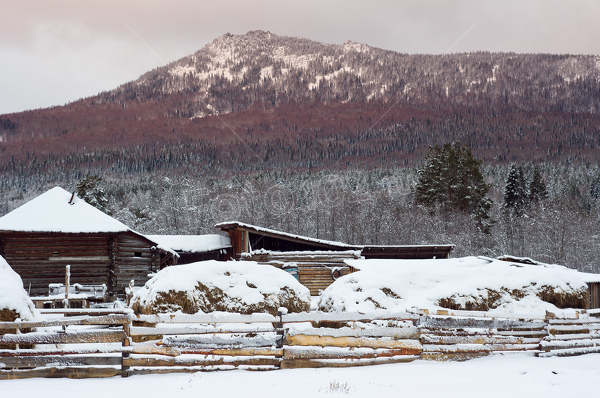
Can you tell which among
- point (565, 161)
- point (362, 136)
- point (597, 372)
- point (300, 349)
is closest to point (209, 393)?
point (300, 349)

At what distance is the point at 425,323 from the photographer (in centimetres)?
1201

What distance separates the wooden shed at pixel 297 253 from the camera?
31250 mm

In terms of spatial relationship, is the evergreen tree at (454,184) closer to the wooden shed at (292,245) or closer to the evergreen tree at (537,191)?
the evergreen tree at (537,191)

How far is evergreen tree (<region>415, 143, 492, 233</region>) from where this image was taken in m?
62.0

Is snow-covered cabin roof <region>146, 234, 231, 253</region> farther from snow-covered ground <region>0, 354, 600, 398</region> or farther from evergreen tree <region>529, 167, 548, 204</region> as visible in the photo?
evergreen tree <region>529, 167, 548, 204</region>

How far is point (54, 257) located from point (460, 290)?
22.9 m

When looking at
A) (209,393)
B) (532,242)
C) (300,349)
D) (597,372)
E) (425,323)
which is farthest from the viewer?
(532,242)

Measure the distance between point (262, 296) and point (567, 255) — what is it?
51873 mm

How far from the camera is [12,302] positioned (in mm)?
10969

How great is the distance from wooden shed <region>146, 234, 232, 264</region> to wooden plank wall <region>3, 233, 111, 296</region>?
5.79 m

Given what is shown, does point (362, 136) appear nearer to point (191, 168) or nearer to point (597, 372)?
point (191, 168)

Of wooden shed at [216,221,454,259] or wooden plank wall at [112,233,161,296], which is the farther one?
wooden shed at [216,221,454,259]

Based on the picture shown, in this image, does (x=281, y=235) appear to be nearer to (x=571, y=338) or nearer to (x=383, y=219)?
(x=571, y=338)

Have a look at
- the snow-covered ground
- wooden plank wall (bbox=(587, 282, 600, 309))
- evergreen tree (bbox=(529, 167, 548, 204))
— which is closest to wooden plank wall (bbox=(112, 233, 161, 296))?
the snow-covered ground
